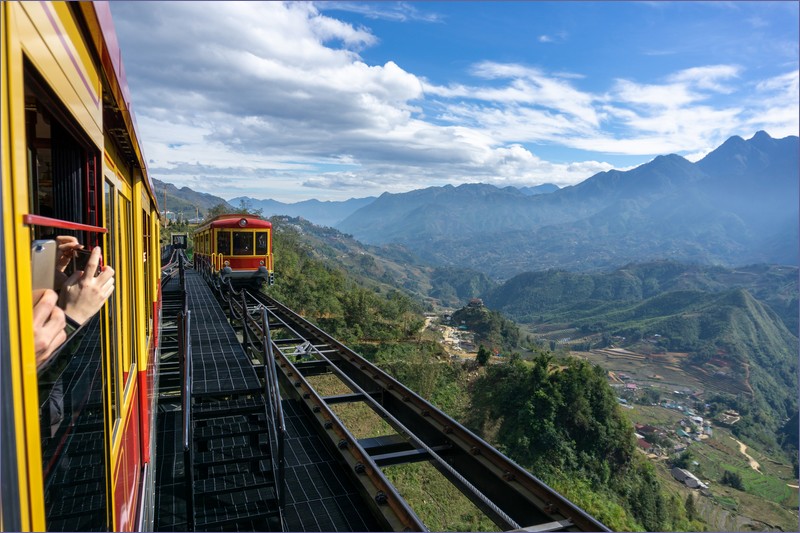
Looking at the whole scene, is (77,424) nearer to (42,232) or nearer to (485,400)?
(42,232)

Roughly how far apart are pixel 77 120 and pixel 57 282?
48 cm

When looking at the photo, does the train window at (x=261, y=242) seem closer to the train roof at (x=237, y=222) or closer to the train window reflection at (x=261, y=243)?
the train window reflection at (x=261, y=243)

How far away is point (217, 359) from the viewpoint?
692 centimetres

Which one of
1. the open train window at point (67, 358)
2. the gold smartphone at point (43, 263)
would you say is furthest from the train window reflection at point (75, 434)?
the gold smartphone at point (43, 263)

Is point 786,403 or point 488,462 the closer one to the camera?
point 488,462

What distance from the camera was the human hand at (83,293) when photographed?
4.23 feet

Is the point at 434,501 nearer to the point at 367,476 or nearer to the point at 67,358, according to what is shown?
the point at 367,476

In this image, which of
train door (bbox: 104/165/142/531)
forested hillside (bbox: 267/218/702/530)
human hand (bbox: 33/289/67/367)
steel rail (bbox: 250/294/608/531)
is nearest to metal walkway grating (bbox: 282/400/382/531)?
steel rail (bbox: 250/294/608/531)

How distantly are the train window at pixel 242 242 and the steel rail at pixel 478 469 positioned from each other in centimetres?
813

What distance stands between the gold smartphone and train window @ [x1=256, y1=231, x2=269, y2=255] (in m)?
13.8

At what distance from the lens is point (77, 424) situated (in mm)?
1475

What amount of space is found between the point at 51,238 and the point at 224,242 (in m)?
13.6

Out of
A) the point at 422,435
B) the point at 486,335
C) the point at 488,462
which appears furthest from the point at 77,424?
the point at 486,335

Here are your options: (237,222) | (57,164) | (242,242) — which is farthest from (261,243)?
(57,164)
